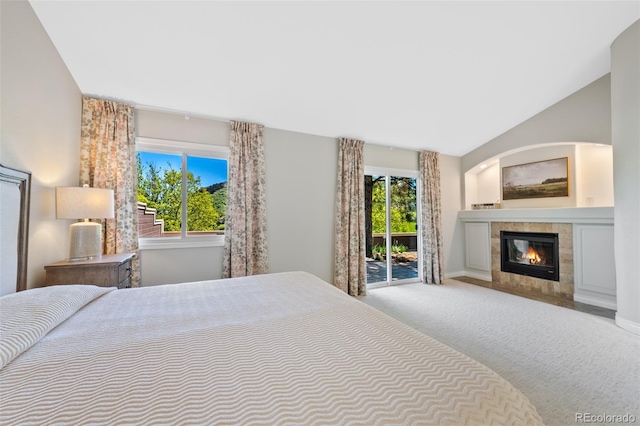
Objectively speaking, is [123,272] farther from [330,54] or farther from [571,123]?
[571,123]

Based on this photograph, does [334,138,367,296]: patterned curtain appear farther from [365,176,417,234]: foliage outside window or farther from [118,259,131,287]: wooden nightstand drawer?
[118,259,131,287]: wooden nightstand drawer

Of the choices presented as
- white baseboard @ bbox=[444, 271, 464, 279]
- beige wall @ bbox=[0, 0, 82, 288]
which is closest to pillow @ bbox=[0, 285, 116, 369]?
beige wall @ bbox=[0, 0, 82, 288]

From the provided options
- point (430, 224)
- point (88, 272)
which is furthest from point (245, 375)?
point (430, 224)

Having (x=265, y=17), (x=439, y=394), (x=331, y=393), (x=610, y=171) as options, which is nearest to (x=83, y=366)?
(x=331, y=393)

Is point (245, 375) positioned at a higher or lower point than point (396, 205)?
lower

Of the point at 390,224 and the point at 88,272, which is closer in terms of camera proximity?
the point at 88,272

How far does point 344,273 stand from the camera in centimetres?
384

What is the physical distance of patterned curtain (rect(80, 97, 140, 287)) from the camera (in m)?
2.62

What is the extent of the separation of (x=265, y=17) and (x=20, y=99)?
1828 millimetres

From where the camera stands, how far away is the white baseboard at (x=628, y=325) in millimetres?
2565

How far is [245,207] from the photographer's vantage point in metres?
3.22

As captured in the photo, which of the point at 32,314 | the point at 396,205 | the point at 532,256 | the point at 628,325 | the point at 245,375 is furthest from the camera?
the point at 396,205

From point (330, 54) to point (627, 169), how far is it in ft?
10.7

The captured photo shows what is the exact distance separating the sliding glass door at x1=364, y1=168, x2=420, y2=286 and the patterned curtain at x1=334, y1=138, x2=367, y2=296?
0.46m
